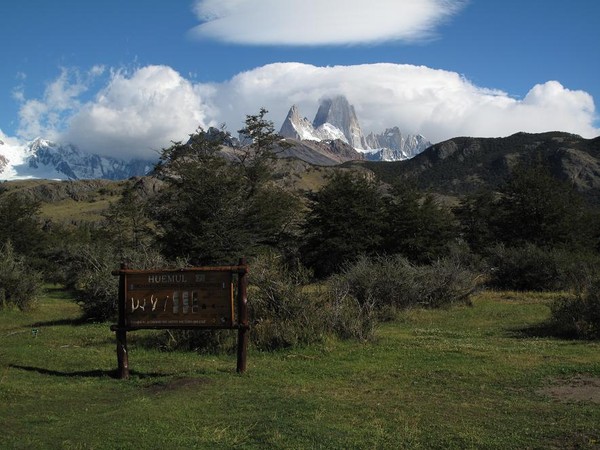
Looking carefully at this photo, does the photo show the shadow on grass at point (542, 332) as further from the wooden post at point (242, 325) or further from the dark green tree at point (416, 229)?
the dark green tree at point (416, 229)

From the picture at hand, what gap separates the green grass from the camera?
6426mm

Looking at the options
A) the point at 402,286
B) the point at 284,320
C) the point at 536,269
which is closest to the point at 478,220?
the point at 536,269

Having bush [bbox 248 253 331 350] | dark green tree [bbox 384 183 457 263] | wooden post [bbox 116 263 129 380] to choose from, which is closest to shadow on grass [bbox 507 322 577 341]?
bush [bbox 248 253 331 350]

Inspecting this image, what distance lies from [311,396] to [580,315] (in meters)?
8.98

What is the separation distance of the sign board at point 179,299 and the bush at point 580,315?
8727mm

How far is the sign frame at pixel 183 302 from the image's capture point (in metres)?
10.4

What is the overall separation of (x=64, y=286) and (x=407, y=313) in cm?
2862

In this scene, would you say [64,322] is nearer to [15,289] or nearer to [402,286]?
[15,289]

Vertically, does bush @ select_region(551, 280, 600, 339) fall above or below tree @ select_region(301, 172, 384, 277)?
below

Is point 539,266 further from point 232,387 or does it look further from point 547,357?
point 232,387

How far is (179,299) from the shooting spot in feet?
34.7

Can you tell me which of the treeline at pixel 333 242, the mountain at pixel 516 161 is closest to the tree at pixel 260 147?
the treeline at pixel 333 242

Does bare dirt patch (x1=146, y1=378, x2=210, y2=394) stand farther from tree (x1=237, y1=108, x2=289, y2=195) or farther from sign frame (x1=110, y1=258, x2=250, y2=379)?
tree (x1=237, y1=108, x2=289, y2=195)

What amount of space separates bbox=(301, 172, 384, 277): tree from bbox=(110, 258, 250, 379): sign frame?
2610 cm
